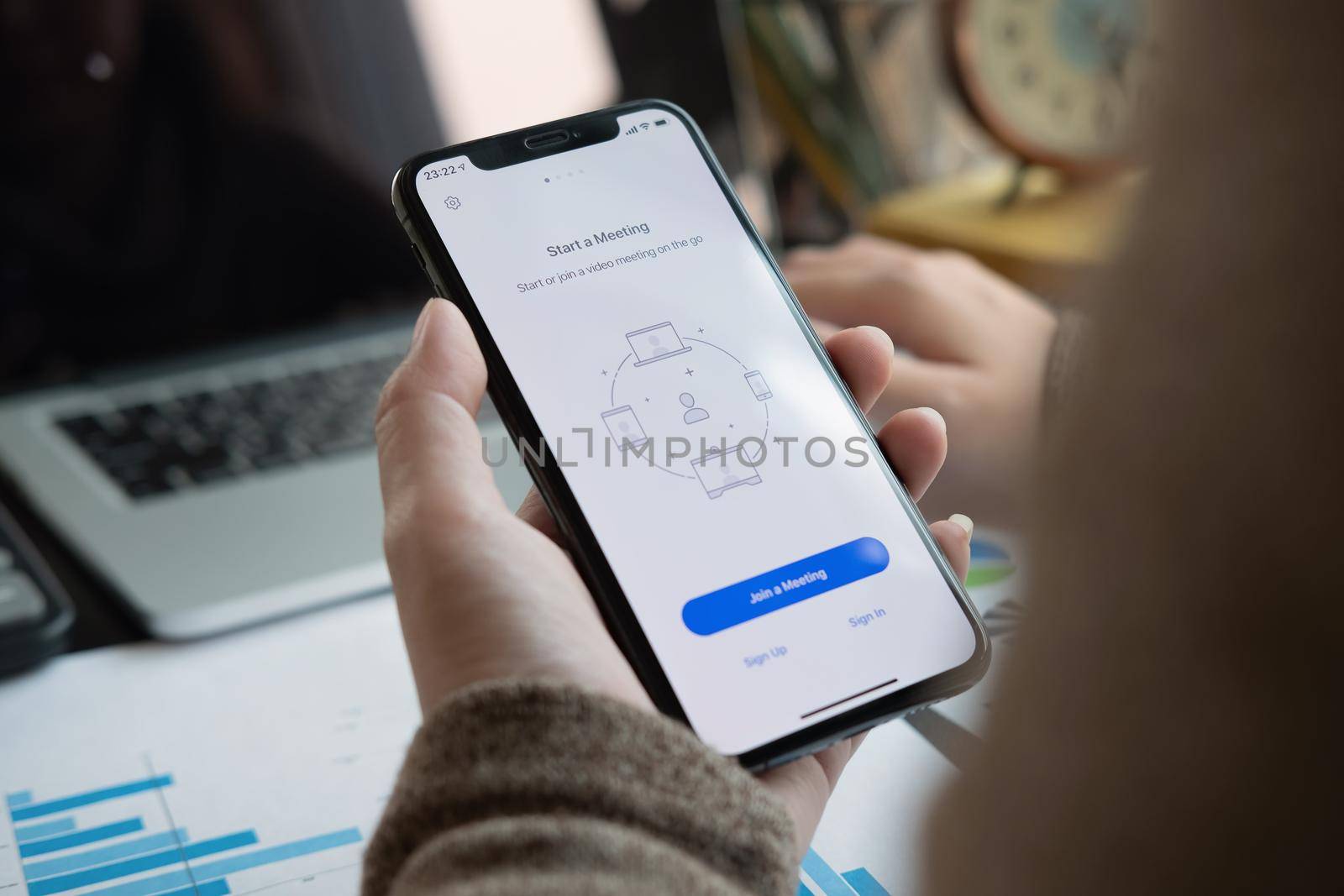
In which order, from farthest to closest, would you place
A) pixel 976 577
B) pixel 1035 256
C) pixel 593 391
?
1. pixel 1035 256
2. pixel 976 577
3. pixel 593 391

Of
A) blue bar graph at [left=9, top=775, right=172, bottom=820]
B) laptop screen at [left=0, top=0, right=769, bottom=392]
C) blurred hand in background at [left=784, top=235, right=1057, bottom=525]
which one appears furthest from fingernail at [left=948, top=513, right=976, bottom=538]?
laptop screen at [left=0, top=0, right=769, bottom=392]

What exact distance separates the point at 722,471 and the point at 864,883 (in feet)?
0.47

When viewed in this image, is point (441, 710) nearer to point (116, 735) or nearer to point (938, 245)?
point (116, 735)

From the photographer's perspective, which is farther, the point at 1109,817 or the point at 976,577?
the point at 976,577

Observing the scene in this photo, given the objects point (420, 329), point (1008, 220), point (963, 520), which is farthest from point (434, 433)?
point (1008, 220)

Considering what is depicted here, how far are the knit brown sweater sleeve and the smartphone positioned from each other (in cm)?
8

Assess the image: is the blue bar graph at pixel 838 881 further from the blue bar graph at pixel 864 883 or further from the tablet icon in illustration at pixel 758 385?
the tablet icon in illustration at pixel 758 385

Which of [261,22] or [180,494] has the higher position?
[261,22]

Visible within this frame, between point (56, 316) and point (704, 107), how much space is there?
0.46 m

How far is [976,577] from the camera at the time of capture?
52cm

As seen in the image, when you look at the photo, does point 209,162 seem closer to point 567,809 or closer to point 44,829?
point 44,829

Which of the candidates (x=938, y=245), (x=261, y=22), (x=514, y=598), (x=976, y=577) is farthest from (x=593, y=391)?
(x=938, y=245)

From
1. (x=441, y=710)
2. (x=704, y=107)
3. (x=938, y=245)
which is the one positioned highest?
(x=441, y=710)

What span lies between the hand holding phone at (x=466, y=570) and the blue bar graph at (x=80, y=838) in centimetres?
14
